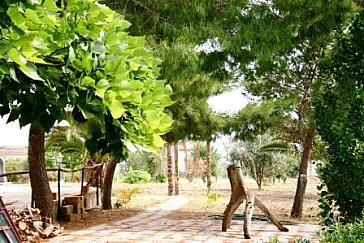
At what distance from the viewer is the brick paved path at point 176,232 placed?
7.38 meters

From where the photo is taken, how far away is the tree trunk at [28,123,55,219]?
7914mm

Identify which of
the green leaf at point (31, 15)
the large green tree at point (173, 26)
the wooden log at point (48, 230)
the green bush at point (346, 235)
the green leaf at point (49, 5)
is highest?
the large green tree at point (173, 26)

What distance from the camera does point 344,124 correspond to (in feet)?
16.1

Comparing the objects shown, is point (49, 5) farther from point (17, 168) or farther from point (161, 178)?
point (161, 178)

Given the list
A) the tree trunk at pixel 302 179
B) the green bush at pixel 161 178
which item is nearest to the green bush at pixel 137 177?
the green bush at pixel 161 178

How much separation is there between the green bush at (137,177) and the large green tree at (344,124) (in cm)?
1709

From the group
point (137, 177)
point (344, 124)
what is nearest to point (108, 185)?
point (344, 124)

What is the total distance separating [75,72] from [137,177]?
21315 millimetres

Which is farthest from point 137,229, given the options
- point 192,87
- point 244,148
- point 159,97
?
point 244,148

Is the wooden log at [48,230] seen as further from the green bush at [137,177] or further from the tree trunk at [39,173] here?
the green bush at [137,177]

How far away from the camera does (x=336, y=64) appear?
17.2 ft

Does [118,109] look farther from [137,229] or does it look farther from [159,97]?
[137,229]

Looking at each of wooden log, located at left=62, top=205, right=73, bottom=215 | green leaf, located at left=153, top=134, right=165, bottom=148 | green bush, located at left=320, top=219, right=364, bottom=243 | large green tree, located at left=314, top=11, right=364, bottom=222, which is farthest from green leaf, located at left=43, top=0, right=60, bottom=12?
wooden log, located at left=62, top=205, right=73, bottom=215

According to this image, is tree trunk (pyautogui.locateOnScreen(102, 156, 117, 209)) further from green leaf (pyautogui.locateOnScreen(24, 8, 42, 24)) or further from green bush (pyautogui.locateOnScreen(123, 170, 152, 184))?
green leaf (pyautogui.locateOnScreen(24, 8, 42, 24))
